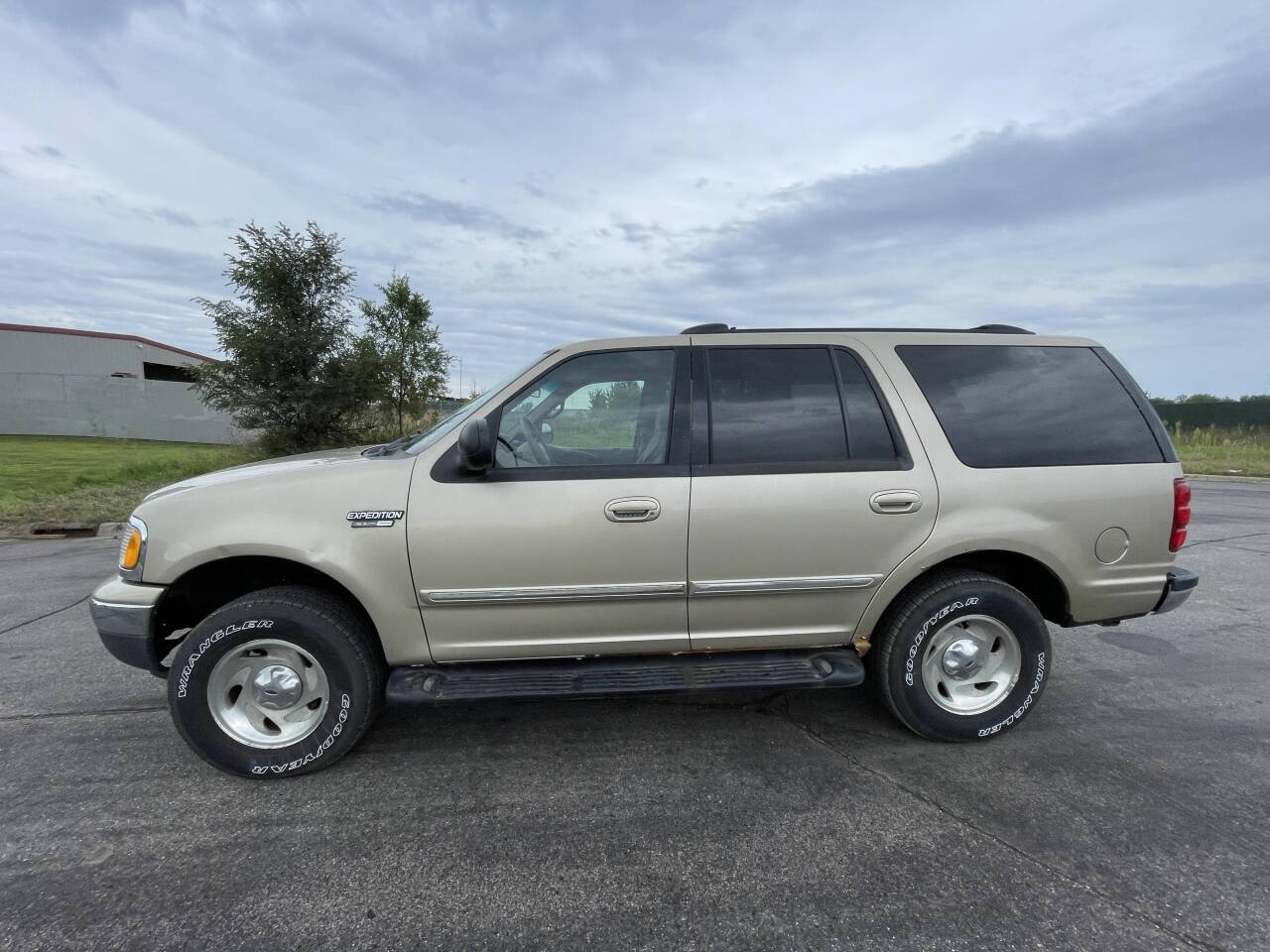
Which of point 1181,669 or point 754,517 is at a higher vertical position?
point 754,517

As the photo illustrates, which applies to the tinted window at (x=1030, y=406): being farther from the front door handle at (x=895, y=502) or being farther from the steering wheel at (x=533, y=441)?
the steering wheel at (x=533, y=441)

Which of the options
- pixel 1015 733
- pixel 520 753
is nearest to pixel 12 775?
pixel 520 753

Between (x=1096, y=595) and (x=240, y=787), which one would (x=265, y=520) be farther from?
(x=1096, y=595)

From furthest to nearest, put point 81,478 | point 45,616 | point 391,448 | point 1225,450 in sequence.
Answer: point 1225,450, point 81,478, point 45,616, point 391,448

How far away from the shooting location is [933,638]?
2969 millimetres

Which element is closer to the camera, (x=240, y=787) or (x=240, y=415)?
(x=240, y=787)

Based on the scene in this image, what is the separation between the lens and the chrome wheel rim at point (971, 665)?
3.02 metres

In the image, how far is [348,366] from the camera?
47.0 feet

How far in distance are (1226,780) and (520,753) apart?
303 cm

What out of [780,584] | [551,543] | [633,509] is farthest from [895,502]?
[551,543]

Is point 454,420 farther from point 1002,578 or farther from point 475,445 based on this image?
point 1002,578

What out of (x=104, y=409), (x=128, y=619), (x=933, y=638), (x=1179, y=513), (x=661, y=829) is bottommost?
(x=661, y=829)

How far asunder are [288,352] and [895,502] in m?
14.1

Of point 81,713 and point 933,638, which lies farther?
point 81,713
